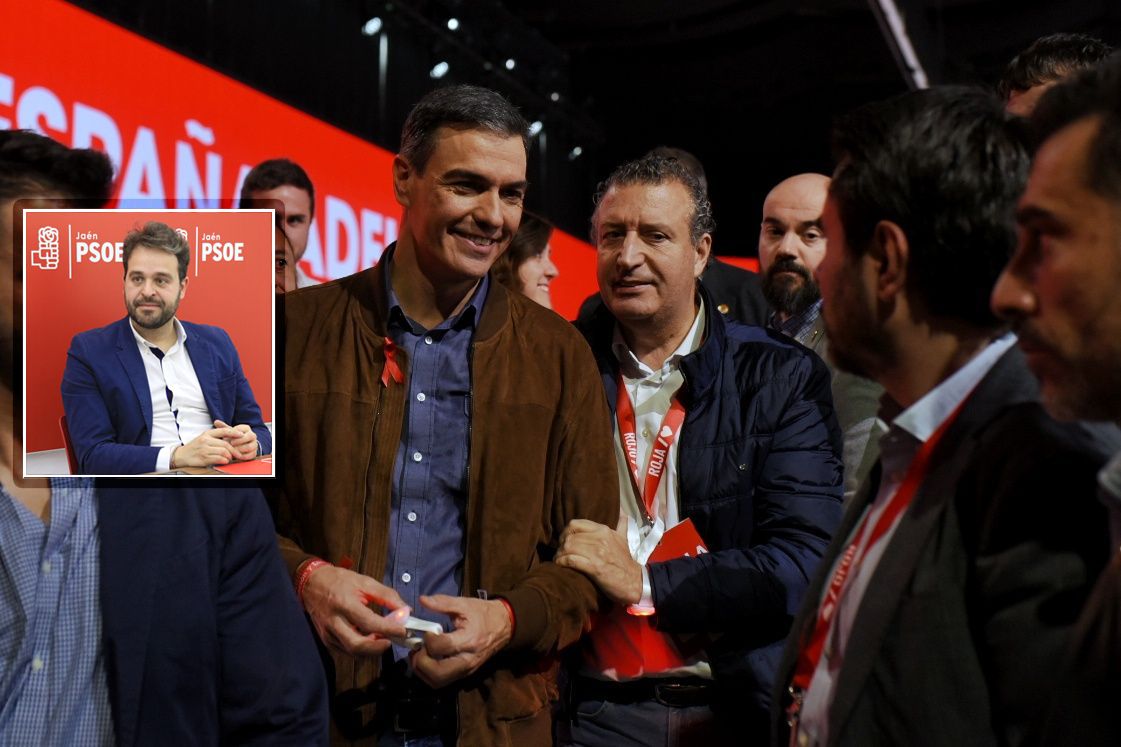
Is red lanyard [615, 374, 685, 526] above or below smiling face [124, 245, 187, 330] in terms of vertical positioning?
below

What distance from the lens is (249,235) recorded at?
153cm

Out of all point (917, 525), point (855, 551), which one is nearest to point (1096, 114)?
point (917, 525)

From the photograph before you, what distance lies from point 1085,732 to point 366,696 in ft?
4.25

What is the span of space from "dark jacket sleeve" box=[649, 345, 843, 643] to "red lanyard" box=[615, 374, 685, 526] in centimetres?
10

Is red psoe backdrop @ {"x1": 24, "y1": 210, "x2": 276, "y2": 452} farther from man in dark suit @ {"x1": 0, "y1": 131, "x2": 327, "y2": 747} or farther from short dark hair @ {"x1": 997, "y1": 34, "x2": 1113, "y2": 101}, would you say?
short dark hair @ {"x1": 997, "y1": 34, "x2": 1113, "y2": 101}

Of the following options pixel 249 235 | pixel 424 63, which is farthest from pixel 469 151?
pixel 424 63

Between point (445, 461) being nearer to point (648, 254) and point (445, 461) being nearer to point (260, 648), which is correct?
point (260, 648)

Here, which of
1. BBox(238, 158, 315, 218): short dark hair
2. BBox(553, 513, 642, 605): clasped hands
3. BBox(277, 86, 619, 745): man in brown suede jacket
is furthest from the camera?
BBox(238, 158, 315, 218): short dark hair

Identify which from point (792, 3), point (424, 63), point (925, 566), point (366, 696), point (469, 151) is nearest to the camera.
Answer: point (925, 566)

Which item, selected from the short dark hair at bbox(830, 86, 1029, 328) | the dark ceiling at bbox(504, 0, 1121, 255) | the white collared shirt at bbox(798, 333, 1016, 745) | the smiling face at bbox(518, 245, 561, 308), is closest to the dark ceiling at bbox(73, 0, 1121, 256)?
the dark ceiling at bbox(504, 0, 1121, 255)

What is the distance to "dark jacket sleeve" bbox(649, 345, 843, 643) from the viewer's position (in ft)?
6.85

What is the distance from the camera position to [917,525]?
3.72 ft

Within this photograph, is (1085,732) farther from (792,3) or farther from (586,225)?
(586,225)

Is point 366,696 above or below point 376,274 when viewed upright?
below
